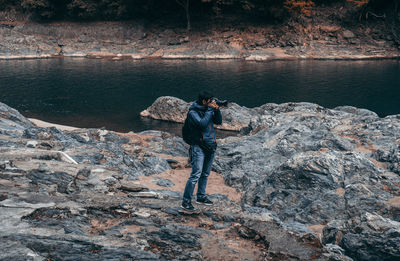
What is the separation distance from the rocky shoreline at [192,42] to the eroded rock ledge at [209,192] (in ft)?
135

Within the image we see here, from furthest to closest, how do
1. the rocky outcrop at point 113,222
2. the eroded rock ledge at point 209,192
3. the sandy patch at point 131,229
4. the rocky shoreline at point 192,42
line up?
the rocky shoreline at point 192,42 < the sandy patch at point 131,229 < the eroded rock ledge at point 209,192 < the rocky outcrop at point 113,222

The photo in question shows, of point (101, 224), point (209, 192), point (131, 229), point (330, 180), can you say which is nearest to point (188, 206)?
point (131, 229)

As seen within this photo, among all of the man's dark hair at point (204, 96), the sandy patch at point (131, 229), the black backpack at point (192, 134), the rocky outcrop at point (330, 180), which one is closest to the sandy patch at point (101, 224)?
the sandy patch at point (131, 229)

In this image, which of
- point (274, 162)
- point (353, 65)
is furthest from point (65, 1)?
point (274, 162)

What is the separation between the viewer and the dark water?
3026 centimetres

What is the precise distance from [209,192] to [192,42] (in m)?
51.3

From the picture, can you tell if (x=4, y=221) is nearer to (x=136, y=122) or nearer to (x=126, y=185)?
(x=126, y=185)

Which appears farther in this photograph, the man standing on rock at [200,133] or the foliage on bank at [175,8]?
the foliage on bank at [175,8]

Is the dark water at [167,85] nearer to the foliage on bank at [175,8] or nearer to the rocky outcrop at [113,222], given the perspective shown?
the foliage on bank at [175,8]

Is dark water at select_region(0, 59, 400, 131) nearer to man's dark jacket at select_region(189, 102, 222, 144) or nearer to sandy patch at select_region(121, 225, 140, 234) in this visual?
man's dark jacket at select_region(189, 102, 222, 144)

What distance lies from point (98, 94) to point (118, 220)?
29655mm

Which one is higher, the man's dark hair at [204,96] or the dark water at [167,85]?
the man's dark hair at [204,96]

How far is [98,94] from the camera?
36125mm

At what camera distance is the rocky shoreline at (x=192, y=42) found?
56.2 meters
